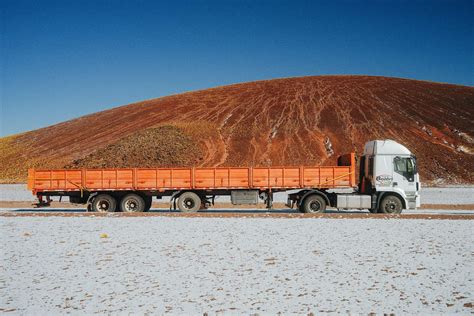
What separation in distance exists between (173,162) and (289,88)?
42.1 m

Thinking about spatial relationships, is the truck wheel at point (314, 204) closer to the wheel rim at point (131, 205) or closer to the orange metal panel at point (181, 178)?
the orange metal panel at point (181, 178)

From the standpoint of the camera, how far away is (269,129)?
73.9 meters

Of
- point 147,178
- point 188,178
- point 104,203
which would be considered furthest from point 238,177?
point 104,203

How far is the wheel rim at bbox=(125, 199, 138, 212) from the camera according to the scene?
24.6m

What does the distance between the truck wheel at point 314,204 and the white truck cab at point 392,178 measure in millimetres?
2517

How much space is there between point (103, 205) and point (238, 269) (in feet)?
51.2

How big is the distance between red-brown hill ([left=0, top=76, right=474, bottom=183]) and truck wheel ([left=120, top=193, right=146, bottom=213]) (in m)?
37.0

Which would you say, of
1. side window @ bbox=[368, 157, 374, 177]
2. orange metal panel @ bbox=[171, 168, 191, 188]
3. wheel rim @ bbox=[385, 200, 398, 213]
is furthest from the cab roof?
orange metal panel @ bbox=[171, 168, 191, 188]

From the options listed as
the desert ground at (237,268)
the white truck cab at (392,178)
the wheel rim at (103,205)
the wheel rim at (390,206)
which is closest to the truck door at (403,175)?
the white truck cab at (392,178)

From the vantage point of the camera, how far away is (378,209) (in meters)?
23.1

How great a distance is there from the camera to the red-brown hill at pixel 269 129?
211ft

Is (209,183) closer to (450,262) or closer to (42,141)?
(450,262)

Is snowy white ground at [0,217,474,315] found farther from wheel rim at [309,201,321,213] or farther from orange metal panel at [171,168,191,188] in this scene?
orange metal panel at [171,168,191,188]

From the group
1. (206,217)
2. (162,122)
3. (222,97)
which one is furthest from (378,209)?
(222,97)
